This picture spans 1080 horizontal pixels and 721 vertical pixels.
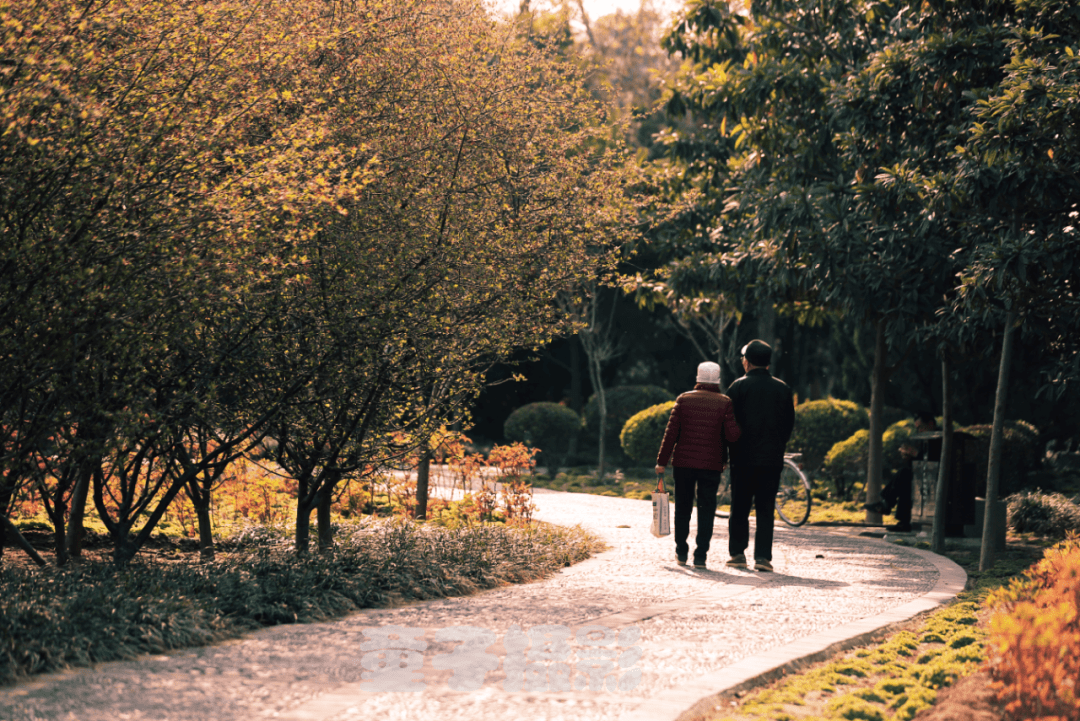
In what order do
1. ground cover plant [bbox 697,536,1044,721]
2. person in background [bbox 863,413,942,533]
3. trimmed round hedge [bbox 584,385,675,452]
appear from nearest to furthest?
1. ground cover plant [bbox 697,536,1044,721]
2. person in background [bbox 863,413,942,533]
3. trimmed round hedge [bbox 584,385,675,452]

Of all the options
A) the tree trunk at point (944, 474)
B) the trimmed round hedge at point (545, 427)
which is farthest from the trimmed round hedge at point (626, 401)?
the tree trunk at point (944, 474)

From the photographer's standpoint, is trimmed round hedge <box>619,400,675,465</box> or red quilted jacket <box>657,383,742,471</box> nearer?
red quilted jacket <box>657,383,742,471</box>

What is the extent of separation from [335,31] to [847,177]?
346 inches

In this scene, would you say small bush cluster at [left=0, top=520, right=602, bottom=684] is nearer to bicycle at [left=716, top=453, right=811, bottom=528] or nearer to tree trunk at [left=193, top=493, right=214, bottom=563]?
tree trunk at [left=193, top=493, right=214, bottom=563]

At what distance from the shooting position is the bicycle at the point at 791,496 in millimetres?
14294

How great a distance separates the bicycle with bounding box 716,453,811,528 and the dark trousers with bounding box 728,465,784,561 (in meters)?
4.44

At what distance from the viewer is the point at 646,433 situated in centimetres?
2178

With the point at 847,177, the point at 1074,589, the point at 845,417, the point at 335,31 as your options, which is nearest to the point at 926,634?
the point at 1074,589

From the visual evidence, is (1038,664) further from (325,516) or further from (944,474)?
(944,474)

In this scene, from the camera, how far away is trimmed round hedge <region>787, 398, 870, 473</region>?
1955cm

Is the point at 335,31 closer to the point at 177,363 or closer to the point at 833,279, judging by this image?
the point at 177,363

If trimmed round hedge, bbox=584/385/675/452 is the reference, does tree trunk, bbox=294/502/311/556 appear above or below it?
below

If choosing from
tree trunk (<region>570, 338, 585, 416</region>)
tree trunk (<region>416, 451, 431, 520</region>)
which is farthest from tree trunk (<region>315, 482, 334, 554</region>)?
tree trunk (<region>570, 338, 585, 416</region>)

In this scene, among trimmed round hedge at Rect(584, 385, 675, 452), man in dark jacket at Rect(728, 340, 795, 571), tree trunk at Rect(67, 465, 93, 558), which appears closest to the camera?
tree trunk at Rect(67, 465, 93, 558)
